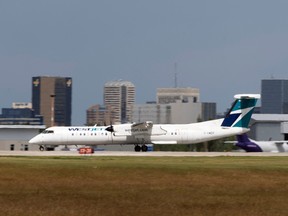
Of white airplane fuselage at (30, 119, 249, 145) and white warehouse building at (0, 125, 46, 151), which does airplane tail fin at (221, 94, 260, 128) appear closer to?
white airplane fuselage at (30, 119, 249, 145)

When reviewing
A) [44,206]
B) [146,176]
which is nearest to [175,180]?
[146,176]

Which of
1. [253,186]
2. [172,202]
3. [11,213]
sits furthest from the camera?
[253,186]

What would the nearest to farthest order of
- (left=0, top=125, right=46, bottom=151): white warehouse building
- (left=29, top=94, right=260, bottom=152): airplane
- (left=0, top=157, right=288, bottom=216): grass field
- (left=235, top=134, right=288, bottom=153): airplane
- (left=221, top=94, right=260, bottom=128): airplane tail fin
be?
(left=0, top=157, right=288, bottom=216): grass field < (left=29, top=94, right=260, bottom=152): airplane < (left=221, top=94, right=260, bottom=128): airplane tail fin < (left=235, top=134, right=288, bottom=153): airplane < (left=0, top=125, right=46, bottom=151): white warehouse building

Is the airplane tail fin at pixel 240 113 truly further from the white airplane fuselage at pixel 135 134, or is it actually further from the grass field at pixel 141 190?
the grass field at pixel 141 190

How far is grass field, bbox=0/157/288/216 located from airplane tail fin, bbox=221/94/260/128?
168ft

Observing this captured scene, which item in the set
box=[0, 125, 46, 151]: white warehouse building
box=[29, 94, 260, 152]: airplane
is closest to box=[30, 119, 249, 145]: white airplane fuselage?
box=[29, 94, 260, 152]: airplane

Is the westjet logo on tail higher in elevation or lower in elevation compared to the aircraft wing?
higher

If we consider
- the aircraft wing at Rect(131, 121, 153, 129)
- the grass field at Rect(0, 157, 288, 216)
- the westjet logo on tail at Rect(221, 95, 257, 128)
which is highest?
the westjet logo on tail at Rect(221, 95, 257, 128)

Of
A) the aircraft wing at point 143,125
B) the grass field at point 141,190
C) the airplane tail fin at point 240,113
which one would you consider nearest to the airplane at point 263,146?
the airplane tail fin at point 240,113

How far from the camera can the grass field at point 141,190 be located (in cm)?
3362

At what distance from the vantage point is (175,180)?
149 feet

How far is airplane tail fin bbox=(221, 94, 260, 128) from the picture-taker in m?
106

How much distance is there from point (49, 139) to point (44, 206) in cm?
7247

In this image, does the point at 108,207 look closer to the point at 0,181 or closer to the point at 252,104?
the point at 0,181
